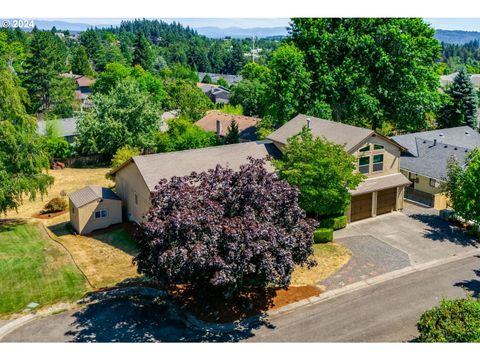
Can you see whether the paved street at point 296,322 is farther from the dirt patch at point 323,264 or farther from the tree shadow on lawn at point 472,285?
the dirt patch at point 323,264

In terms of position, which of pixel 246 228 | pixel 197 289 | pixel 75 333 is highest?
pixel 246 228

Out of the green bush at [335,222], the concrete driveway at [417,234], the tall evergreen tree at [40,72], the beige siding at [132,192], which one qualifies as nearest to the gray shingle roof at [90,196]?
the beige siding at [132,192]

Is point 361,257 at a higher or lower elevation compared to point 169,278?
lower

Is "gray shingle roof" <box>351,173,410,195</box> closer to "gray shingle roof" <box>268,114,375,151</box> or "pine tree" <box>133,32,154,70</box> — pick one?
"gray shingle roof" <box>268,114,375,151</box>

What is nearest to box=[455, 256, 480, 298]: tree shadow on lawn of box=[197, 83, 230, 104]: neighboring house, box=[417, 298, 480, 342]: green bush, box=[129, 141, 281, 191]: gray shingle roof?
box=[417, 298, 480, 342]: green bush

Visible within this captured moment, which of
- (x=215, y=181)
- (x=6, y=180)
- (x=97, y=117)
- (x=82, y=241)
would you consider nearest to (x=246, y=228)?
(x=215, y=181)

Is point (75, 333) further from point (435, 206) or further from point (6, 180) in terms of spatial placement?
point (435, 206)

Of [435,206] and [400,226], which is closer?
[400,226]

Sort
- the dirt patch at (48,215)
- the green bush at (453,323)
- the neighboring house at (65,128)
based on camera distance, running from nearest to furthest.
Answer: the green bush at (453,323)
the dirt patch at (48,215)
the neighboring house at (65,128)
